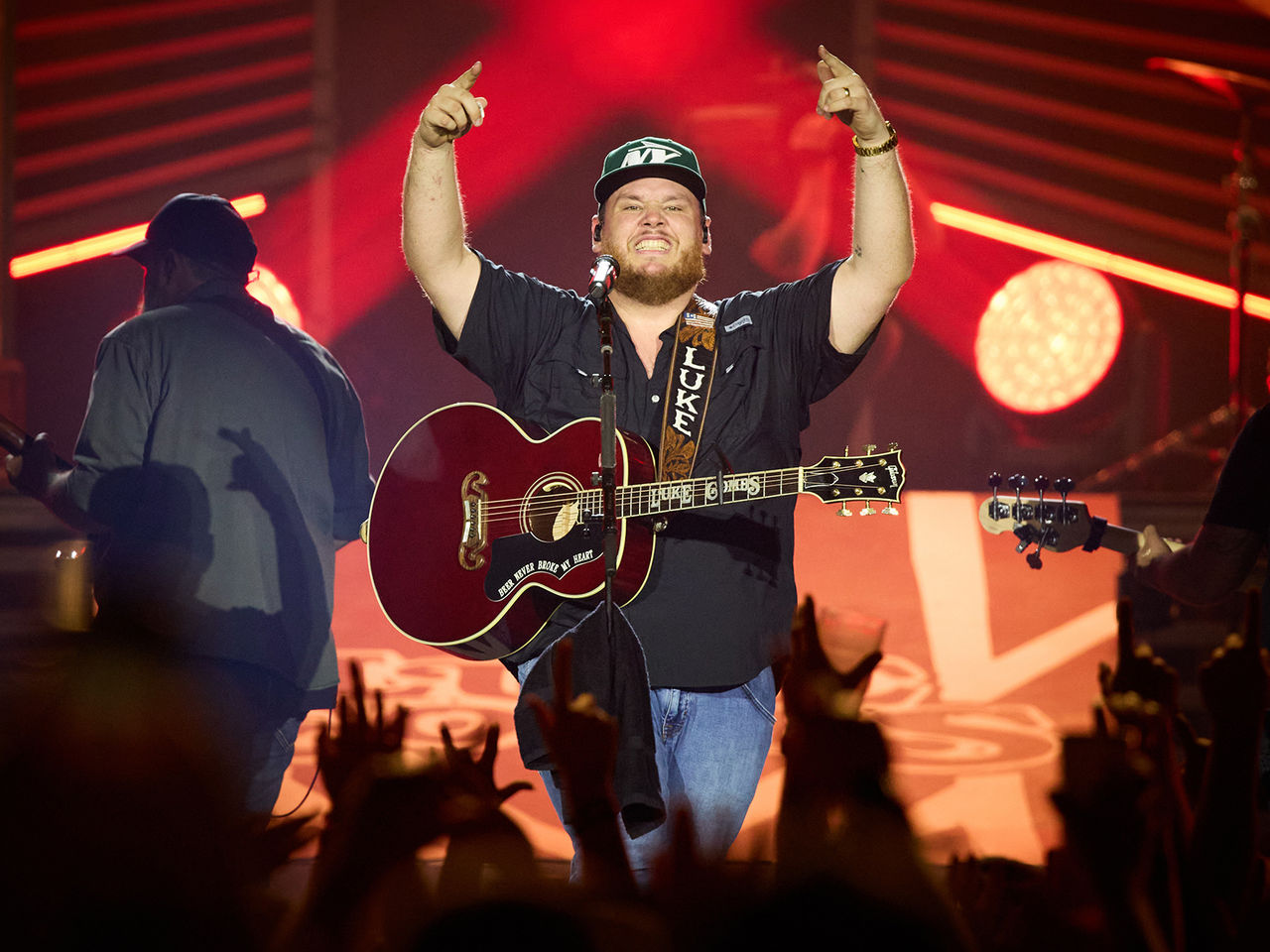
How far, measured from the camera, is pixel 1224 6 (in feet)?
22.4

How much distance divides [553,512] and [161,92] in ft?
19.1

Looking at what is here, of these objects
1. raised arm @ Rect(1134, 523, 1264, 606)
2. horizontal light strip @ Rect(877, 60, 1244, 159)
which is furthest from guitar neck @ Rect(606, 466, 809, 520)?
horizontal light strip @ Rect(877, 60, 1244, 159)

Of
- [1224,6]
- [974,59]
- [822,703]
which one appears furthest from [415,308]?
[822,703]

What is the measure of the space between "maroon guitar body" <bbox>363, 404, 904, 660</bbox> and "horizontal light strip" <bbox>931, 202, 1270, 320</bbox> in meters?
4.79

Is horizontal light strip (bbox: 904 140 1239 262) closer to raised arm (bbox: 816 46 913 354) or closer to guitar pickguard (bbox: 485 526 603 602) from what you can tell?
raised arm (bbox: 816 46 913 354)

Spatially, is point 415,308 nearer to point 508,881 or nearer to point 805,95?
point 805,95

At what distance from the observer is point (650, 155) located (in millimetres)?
2705

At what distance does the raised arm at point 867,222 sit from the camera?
2.17m

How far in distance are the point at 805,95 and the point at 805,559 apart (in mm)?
3294

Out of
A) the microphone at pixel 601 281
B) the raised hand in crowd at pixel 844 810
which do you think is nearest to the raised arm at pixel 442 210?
the microphone at pixel 601 281

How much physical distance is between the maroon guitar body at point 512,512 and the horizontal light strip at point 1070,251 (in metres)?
4.79

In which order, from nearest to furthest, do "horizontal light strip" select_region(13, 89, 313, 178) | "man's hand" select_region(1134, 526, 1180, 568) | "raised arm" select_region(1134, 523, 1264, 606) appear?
"raised arm" select_region(1134, 523, 1264, 606) → "man's hand" select_region(1134, 526, 1180, 568) → "horizontal light strip" select_region(13, 89, 313, 178)

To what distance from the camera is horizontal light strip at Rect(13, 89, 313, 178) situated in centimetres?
680

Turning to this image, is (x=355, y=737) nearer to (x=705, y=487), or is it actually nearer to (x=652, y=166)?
(x=705, y=487)
